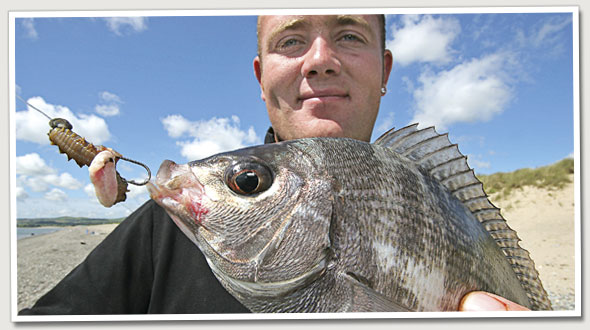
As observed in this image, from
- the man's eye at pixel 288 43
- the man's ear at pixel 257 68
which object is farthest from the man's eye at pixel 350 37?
the man's ear at pixel 257 68

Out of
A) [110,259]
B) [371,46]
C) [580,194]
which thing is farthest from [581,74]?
[110,259]

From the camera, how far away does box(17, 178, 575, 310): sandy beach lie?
7.10ft

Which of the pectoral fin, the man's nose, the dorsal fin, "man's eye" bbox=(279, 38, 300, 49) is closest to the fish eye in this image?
the pectoral fin

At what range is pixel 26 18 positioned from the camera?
76.1 inches

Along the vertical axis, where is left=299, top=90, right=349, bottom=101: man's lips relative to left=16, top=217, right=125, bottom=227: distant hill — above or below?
above

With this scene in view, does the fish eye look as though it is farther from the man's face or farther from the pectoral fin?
the man's face

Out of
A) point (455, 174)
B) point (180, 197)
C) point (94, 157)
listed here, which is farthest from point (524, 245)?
point (94, 157)

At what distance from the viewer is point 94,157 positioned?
3.40ft

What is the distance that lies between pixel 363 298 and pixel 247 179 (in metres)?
0.48

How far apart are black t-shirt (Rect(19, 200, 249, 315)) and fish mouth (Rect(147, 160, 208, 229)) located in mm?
773

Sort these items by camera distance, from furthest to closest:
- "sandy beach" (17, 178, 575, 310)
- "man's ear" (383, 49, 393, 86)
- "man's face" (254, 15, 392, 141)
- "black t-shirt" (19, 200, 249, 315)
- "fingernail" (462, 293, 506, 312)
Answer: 1. "man's ear" (383, 49, 393, 86)
2. "sandy beach" (17, 178, 575, 310)
3. "man's face" (254, 15, 392, 141)
4. "black t-shirt" (19, 200, 249, 315)
5. "fingernail" (462, 293, 506, 312)

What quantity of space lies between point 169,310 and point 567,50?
2.66 meters

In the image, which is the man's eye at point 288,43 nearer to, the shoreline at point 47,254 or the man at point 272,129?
the man at point 272,129
